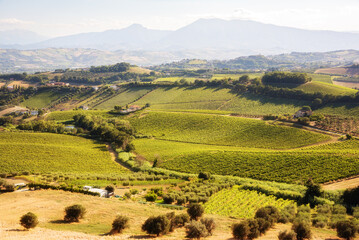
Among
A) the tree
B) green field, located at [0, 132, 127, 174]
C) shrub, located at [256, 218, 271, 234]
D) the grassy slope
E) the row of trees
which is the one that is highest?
the row of trees

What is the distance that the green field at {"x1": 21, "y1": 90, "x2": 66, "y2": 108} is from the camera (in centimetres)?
16806

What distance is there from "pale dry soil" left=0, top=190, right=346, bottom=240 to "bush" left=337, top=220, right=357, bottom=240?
1.41m

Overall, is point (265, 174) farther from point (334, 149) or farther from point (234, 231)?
point (234, 231)

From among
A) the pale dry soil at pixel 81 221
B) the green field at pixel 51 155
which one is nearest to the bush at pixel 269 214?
the pale dry soil at pixel 81 221

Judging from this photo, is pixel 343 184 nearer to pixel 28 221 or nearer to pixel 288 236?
pixel 288 236

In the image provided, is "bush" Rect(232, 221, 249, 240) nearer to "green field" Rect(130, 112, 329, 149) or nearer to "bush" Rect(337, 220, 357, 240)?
"bush" Rect(337, 220, 357, 240)

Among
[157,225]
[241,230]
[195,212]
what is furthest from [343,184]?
[157,225]

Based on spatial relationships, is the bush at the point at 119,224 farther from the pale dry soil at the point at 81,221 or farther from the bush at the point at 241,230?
the bush at the point at 241,230

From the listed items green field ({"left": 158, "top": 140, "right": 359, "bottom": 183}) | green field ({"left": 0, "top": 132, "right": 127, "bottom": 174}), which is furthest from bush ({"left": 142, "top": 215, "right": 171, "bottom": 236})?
green field ({"left": 0, "top": 132, "right": 127, "bottom": 174})

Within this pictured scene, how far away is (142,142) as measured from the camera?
91.2 m

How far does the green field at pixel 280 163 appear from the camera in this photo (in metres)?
55.2

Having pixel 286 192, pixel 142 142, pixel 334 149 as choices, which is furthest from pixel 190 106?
pixel 286 192

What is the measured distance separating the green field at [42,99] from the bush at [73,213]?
155589mm

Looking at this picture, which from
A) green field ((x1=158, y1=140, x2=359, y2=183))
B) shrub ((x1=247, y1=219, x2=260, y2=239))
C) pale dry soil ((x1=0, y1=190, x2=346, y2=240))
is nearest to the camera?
pale dry soil ((x1=0, y1=190, x2=346, y2=240))
